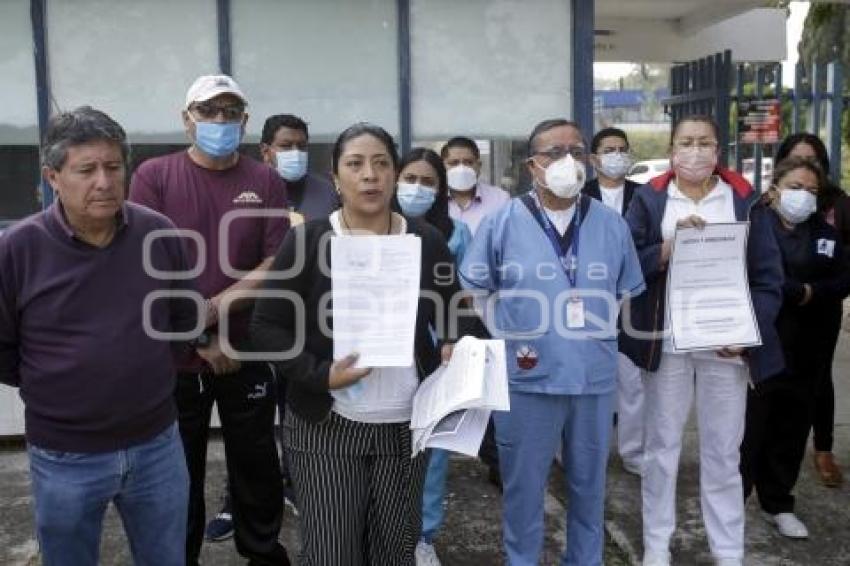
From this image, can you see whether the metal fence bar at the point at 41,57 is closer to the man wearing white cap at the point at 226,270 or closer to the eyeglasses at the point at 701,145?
the man wearing white cap at the point at 226,270

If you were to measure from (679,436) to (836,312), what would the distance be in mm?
1349

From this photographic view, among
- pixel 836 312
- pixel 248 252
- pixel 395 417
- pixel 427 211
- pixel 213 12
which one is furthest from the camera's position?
pixel 213 12

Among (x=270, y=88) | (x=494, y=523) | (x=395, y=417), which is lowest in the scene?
(x=494, y=523)

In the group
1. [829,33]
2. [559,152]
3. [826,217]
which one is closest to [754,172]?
[826,217]

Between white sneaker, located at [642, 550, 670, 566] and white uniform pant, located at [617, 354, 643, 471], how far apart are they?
1.16 m

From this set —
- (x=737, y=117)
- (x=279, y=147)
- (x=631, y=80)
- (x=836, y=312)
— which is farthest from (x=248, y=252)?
(x=631, y=80)

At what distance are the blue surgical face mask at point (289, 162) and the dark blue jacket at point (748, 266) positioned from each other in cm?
166

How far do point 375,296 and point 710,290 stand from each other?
1.62 m

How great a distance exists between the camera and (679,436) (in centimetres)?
360

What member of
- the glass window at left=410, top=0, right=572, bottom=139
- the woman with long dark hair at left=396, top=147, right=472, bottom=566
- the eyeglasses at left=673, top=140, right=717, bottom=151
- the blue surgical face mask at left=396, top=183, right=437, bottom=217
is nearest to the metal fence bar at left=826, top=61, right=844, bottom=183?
the glass window at left=410, top=0, right=572, bottom=139

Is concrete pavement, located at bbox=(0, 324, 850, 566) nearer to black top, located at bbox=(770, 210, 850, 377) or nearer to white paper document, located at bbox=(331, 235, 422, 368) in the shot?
black top, located at bbox=(770, 210, 850, 377)

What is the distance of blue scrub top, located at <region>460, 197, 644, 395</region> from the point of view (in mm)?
3135

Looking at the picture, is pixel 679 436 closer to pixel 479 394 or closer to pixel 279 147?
pixel 479 394

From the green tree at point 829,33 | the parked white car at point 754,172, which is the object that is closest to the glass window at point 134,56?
the parked white car at point 754,172
